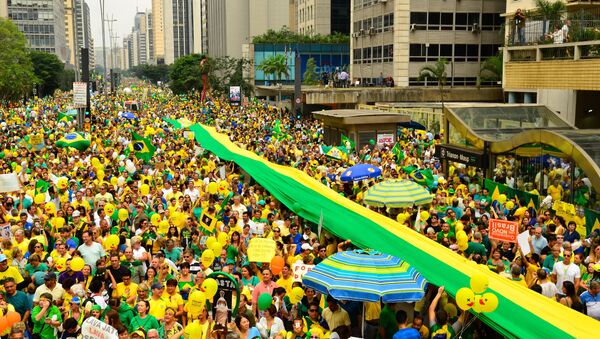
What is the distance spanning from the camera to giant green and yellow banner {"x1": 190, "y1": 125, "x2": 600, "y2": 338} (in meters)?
8.23

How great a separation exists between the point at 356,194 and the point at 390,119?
1386 cm

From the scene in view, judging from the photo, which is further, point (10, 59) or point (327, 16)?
point (327, 16)

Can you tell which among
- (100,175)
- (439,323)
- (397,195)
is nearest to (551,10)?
(100,175)

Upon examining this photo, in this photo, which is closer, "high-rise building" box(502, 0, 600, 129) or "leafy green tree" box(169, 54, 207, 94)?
"high-rise building" box(502, 0, 600, 129)

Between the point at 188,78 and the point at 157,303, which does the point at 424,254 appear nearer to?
the point at 157,303

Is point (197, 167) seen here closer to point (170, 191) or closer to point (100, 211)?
point (170, 191)

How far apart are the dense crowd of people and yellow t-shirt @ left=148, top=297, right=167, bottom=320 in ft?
0.04

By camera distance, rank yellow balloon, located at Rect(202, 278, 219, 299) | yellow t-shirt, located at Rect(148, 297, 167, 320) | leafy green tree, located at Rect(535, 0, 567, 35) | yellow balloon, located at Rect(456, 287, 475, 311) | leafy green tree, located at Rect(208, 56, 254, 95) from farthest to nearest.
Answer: leafy green tree, located at Rect(208, 56, 254, 95) → leafy green tree, located at Rect(535, 0, 567, 35) → yellow t-shirt, located at Rect(148, 297, 167, 320) → yellow balloon, located at Rect(202, 278, 219, 299) → yellow balloon, located at Rect(456, 287, 475, 311)

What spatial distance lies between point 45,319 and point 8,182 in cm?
815

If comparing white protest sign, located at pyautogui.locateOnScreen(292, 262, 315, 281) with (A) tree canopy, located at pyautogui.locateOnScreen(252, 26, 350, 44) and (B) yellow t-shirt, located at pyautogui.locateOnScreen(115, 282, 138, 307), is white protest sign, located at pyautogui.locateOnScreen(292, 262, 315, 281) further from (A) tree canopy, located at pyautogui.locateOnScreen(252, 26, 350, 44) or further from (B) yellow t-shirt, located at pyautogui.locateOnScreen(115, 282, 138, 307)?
(A) tree canopy, located at pyautogui.locateOnScreen(252, 26, 350, 44)

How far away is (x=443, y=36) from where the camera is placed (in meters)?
58.4

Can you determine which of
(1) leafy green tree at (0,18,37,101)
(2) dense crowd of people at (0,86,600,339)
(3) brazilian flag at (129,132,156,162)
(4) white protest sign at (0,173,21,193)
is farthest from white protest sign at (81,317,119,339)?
(1) leafy green tree at (0,18,37,101)

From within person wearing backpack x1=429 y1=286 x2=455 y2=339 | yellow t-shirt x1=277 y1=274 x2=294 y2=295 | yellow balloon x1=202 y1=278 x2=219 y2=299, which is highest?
yellow balloon x1=202 y1=278 x2=219 y2=299

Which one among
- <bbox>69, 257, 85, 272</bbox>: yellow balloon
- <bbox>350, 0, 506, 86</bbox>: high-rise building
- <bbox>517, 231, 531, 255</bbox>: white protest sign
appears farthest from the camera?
<bbox>350, 0, 506, 86</bbox>: high-rise building
